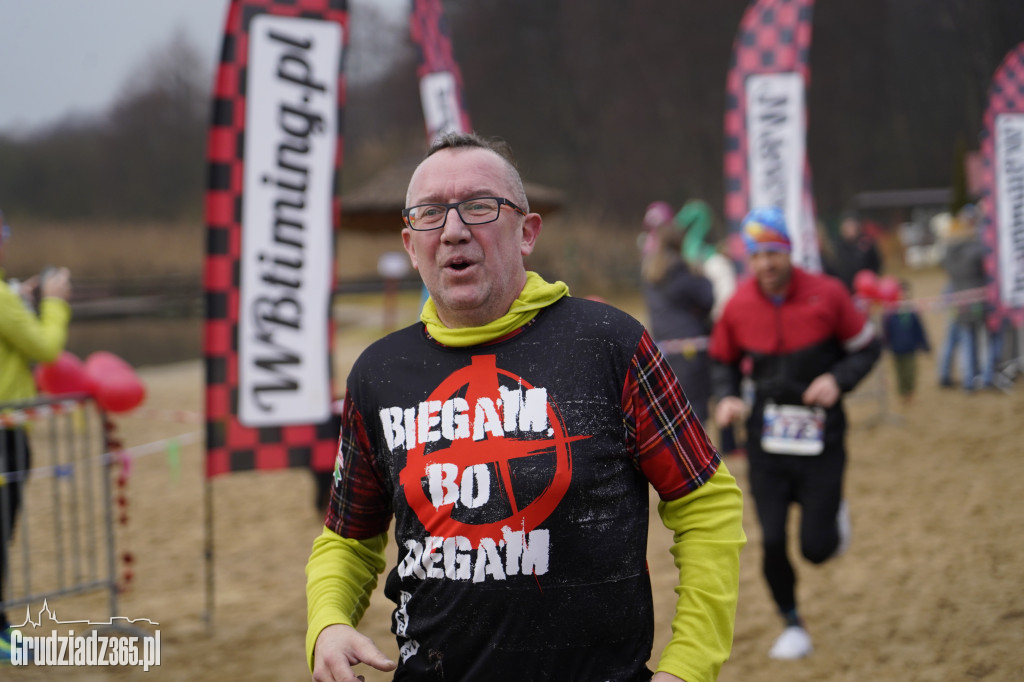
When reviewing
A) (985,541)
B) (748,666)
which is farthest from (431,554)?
(985,541)

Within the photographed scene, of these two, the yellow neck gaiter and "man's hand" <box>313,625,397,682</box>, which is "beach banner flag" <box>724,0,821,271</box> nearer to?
the yellow neck gaiter

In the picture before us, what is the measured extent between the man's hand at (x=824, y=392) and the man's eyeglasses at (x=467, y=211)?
257 centimetres

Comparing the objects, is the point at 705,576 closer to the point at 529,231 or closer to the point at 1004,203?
the point at 529,231

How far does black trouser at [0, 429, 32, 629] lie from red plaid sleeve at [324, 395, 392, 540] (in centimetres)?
324

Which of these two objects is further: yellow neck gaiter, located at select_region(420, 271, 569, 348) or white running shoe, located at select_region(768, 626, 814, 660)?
white running shoe, located at select_region(768, 626, 814, 660)

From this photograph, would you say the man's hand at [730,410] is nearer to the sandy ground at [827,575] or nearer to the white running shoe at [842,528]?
the white running shoe at [842,528]

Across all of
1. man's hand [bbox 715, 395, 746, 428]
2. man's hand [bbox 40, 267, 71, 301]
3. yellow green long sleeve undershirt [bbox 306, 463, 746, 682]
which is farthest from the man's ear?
man's hand [bbox 40, 267, 71, 301]

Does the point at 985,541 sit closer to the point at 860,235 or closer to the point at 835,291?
the point at 835,291

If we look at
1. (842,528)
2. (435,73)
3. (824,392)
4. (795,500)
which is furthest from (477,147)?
(435,73)

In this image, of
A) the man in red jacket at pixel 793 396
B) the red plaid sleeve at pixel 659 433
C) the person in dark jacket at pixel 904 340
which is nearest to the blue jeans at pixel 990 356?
the person in dark jacket at pixel 904 340

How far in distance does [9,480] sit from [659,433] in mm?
3943

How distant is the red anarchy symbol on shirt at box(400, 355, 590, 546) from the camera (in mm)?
1607

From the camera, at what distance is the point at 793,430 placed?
3.97 meters

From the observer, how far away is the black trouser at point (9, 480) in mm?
4312
